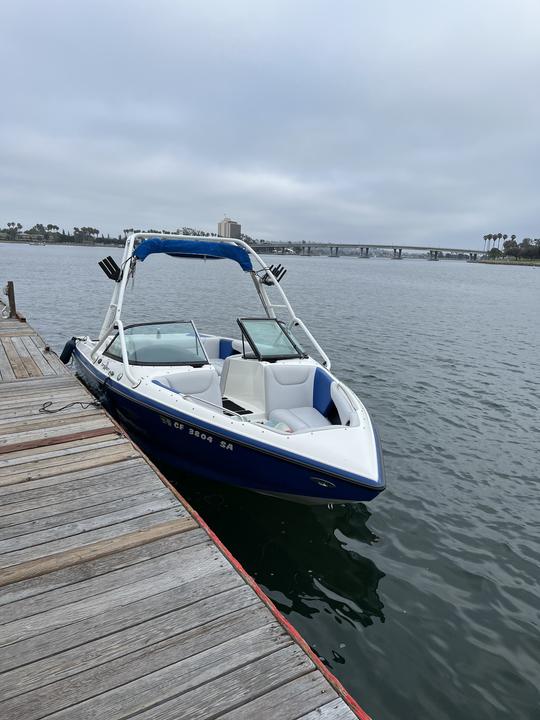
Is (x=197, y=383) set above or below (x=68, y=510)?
above

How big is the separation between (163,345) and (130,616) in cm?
528

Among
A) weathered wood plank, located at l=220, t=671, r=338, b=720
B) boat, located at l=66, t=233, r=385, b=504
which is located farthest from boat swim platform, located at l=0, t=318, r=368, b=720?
boat, located at l=66, t=233, r=385, b=504

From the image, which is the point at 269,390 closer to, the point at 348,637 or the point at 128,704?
the point at 348,637

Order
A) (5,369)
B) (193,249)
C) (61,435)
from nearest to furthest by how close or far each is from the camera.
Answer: (61,435) → (193,249) → (5,369)

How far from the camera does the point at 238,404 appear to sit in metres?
7.97

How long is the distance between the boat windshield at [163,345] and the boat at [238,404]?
18 millimetres

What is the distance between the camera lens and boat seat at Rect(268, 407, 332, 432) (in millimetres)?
6891

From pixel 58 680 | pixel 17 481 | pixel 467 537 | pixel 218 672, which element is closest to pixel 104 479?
pixel 17 481

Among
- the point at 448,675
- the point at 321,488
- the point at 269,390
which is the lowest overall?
the point at 448,675

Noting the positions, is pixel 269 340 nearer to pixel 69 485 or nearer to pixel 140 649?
pixel 69 485

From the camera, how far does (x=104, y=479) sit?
493cm

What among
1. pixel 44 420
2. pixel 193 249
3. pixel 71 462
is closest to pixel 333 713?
pixel 71 462

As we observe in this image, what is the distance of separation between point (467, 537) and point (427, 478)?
1.55 m

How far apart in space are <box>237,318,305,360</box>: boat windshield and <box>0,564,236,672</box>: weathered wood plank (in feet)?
15.4
